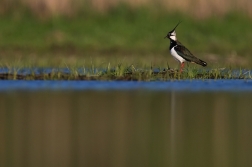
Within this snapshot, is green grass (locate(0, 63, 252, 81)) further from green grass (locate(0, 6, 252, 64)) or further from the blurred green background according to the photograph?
green grass (locate(0, 6, 252, 64))

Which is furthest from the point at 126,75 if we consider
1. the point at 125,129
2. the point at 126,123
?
the point at 125,129

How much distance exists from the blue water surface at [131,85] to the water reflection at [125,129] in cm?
55

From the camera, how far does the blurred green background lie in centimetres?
1778

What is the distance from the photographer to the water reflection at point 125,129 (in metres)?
7.26

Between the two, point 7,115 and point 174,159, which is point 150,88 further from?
point 174,159

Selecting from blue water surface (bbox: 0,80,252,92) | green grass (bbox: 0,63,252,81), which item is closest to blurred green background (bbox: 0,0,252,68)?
green grass (bbox: 0,63,252,81)

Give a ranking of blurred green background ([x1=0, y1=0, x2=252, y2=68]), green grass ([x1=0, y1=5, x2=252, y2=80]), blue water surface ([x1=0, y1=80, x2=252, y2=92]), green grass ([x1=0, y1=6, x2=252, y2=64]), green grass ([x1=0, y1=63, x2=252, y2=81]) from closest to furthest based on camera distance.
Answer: blue water surface ([x1=0, y1=80, x2=252, y2=92]), green grass ([x1=0, y1=63, x2=252, y2=81]), green grass ([x1=0, y1=5, x2=252, y2=80]), blurred green background ([x1=0, y1=0, x2=252, y2=68]), green grass ([x1=0, y1=6, x2=252, y2=64])

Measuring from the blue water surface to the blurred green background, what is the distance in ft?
11.2

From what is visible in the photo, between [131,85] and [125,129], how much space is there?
417 cm

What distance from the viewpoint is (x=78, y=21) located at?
19.4m

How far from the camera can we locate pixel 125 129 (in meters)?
8.70

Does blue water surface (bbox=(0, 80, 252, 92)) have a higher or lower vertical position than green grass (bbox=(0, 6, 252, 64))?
lower

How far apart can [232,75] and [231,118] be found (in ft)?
13.8

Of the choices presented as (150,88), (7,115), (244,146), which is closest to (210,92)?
(150,88)
